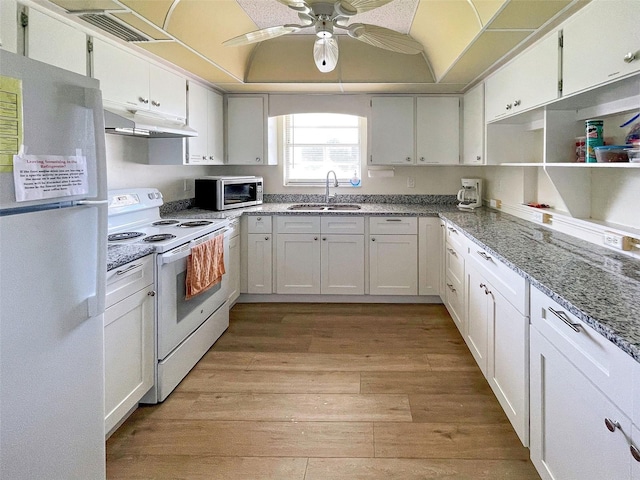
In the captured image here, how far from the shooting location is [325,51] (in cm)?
237

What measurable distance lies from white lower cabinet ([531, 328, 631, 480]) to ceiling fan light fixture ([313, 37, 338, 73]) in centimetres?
168

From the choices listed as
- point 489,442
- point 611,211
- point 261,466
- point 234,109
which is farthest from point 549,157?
point 234,109

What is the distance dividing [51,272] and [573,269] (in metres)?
1.94

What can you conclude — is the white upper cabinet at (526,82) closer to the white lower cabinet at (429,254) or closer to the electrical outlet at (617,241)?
the electrical outlet at (617,241)

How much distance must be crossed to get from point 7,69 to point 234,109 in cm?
362

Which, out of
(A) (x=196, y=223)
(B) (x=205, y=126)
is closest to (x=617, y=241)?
(A) (x=196, y=223)

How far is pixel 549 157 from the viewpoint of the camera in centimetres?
261

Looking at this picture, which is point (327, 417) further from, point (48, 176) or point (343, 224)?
point (343, 224)

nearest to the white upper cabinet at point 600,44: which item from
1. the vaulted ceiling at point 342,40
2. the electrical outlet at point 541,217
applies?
the vaulted ceiling at point 342,40

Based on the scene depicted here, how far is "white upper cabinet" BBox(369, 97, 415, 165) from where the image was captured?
452 centimetres

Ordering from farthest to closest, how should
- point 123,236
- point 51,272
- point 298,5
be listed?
1. point 123,236
2. point 298,5
3. point 51,272

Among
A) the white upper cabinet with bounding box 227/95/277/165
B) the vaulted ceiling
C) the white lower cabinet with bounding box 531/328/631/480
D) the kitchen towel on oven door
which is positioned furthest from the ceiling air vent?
the white lower cabinet with bounding box 531/328/631/480

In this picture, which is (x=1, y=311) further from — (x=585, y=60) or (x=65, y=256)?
(x=585, y=60)

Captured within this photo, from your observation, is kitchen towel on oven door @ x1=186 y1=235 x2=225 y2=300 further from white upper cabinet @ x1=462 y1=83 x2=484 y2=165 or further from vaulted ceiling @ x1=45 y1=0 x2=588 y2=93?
white upper cabinet @ x1=462 y1=83 x2=484 y2=165
